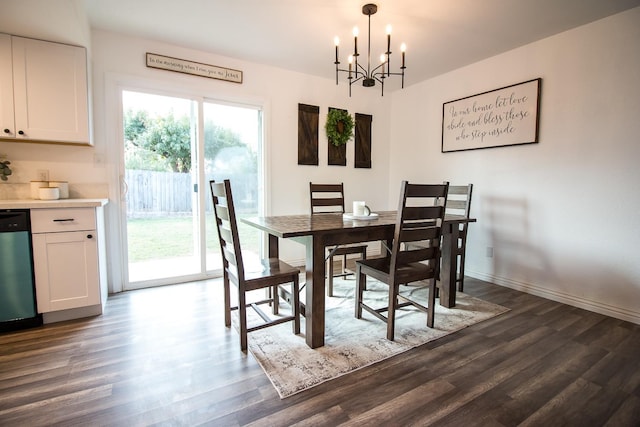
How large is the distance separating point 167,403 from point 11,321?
1.63 m

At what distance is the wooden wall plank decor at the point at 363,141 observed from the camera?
430 centimetres

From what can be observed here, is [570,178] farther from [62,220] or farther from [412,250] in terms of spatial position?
[62,220]

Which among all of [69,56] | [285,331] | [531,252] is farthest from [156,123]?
[531,252]

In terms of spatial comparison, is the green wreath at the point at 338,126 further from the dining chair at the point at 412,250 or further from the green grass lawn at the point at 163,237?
the dining chair at the point at 412,250

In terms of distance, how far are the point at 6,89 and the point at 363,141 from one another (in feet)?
12.0

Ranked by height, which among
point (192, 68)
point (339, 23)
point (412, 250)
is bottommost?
point (412, 250)

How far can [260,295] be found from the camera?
282 cm

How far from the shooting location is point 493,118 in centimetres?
323

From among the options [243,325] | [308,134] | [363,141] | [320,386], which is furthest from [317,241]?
[363,141]

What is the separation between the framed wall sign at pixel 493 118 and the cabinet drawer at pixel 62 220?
12.4 feet

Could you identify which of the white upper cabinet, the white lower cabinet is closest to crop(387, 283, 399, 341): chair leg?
the white lower cabinet

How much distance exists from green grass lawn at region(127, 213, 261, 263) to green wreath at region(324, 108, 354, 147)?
1855 millimetres

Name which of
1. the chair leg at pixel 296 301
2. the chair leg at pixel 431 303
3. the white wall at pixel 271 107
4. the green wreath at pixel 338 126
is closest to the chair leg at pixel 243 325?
the chair leg at pixel 296 301

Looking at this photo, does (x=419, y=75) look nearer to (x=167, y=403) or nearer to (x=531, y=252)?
(x=531, y=252)
